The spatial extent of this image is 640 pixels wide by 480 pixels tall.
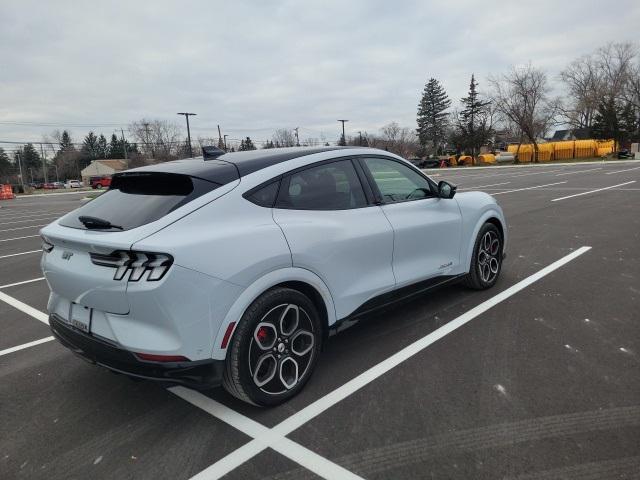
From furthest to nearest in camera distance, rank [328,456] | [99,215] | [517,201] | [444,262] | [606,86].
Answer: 1. [606,86]
2. [517,201]
3. [444,262]
4. [99,215]
5. [328,456]

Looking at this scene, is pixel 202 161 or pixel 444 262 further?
pixel 444 262

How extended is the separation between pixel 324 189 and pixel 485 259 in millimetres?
2433

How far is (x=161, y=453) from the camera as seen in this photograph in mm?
2525

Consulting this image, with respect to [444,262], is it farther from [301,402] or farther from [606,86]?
[606,86]

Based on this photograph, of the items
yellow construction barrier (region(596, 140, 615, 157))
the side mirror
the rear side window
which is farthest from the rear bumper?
yellow construction barrier (region(596, 140, 615, 157))

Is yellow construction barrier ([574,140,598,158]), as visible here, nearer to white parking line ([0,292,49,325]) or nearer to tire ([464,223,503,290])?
tire ([464,223,503,290])

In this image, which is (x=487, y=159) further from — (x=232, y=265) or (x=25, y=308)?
(x=232, y=265)

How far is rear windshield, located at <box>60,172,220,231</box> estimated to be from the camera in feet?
8.84

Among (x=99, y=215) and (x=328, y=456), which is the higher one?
(x=99, y=215)

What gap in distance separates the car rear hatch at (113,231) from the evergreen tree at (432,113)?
9539 centimetres

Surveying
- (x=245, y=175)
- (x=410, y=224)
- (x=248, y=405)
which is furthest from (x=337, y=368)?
(x=245, y=175)

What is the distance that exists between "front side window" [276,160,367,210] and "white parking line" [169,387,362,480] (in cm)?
139

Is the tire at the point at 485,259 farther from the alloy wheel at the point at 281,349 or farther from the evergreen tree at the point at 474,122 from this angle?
the evergreen tree at the point at 474,122

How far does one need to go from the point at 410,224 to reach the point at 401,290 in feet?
1.86
